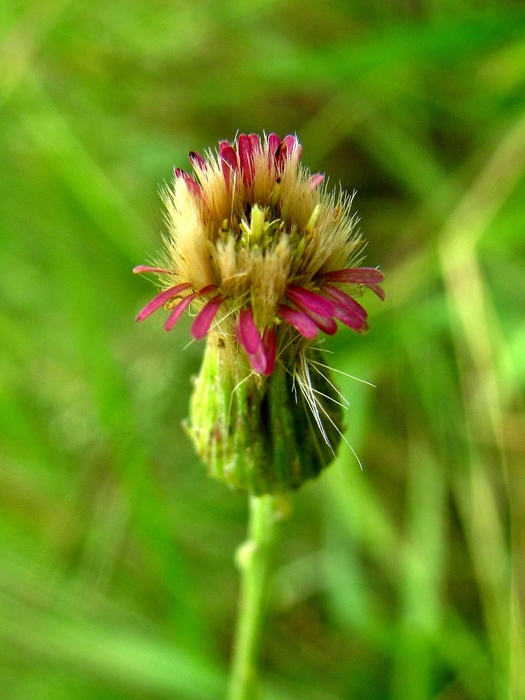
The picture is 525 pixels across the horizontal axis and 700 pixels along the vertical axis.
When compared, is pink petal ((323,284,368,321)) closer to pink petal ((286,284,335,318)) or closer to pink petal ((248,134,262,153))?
pink petal ((286,284,335,318))

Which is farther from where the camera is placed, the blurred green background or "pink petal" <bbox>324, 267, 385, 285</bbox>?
the blurred green background

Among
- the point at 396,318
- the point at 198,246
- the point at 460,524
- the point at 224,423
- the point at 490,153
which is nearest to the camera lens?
the point at 198,246

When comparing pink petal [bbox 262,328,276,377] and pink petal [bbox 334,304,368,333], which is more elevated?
pink petal [bbox 334,304,368,333]

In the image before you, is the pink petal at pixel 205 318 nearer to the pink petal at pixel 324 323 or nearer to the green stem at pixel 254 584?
the pink petal at pixel 324 323

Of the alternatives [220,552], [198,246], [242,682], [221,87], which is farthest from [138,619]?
[221,87]

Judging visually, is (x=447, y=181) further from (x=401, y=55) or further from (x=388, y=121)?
(x=401, y=55)

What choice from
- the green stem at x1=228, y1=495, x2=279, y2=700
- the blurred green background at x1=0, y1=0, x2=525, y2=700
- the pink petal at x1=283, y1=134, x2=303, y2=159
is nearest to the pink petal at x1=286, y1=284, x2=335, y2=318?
the pink petal at x1=283, y1=134, x2=303, y2=159

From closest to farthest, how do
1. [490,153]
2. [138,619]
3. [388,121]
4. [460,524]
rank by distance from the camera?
1. [138,619]
2. [460,524]
3. [490,153]
4. [388,121]

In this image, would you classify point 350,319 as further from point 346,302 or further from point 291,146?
point 291,146
